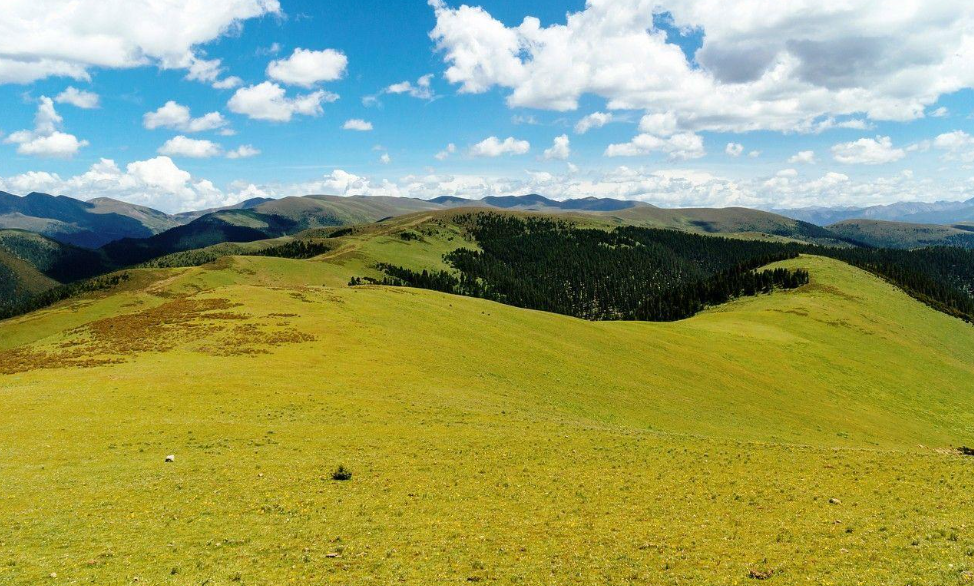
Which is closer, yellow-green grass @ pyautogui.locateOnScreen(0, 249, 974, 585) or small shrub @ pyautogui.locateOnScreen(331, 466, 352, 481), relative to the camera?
yellow-green grass @ pyautogui.locateOnScreen(0, 249, 974, 585)

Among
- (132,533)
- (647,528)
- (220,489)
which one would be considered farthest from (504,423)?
(132,533)

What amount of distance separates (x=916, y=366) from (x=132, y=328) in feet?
426

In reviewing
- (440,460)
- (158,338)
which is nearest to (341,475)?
(440,460)

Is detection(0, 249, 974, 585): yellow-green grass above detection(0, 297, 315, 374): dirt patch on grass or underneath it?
underneath

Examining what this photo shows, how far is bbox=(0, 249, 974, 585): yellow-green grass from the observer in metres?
18.1

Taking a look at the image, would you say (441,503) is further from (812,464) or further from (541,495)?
(812,464)

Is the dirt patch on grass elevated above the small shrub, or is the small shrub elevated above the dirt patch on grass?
the dirt patch on grass

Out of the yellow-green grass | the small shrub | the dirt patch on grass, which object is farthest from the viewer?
the dirt patch on grass

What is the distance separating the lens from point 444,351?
60.1 m

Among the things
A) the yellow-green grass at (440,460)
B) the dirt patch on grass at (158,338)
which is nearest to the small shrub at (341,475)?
the yellow-green grass at (440,460)

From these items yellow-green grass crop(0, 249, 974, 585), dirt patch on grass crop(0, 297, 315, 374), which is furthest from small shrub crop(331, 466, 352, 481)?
dirt patch on grass crop(0, 297, 315, 374)

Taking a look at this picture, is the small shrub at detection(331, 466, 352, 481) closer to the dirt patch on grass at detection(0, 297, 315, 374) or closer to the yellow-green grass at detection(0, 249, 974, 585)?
the yellow-green grass at detection(0, 249, 974, 585)

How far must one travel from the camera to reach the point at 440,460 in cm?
3009

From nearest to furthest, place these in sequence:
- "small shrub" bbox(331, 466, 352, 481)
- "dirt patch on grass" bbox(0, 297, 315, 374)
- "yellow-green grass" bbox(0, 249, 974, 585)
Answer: "yellow-green grass" bbox(0, 249, 974, 585) < "small shrub" bbox(331, 466, 352, 481) < "dirt patch on grass" bbox(0, 297, 315, 374)
